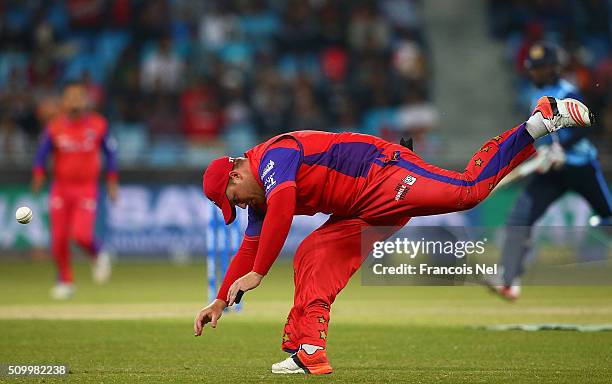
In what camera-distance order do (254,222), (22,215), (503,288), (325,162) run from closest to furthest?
(325,162)
(254,222)
(22,215)
(503,288)

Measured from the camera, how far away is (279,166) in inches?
314

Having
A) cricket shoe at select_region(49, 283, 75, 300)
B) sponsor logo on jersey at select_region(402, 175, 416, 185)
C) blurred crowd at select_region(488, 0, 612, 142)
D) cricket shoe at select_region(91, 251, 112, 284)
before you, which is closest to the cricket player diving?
sponsor logo on jersey at select_region(402, 175, 416, 185)

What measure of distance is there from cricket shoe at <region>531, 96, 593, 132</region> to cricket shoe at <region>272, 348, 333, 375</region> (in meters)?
2.21

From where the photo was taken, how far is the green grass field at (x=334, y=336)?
873 centimetres

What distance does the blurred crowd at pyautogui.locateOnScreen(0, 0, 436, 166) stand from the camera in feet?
82.0

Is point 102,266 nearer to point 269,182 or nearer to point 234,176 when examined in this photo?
point 234,176

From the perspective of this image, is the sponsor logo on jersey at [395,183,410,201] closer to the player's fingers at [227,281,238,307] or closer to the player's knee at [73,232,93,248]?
the player's fingers at [227,281,238,307]

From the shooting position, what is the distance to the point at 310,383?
26.1ft

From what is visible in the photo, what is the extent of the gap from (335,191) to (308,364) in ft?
3.91

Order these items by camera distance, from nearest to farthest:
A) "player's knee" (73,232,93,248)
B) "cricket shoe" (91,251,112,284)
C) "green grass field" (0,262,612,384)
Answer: "green grass field" (0,262,612,384)
"player's knee" (73,232,93,248)
"cricket shoe" (91,251,112,284)

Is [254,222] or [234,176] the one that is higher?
[234,176]

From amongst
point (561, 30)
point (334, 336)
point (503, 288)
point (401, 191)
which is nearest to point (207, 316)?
point (401, 191)

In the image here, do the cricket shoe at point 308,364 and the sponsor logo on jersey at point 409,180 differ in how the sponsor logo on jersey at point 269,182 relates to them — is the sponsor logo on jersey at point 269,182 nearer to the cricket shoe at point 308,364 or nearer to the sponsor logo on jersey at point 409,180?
the sponsor logo on jersey at point 409,180

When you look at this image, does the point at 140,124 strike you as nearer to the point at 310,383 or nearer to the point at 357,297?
the point at 357,297
